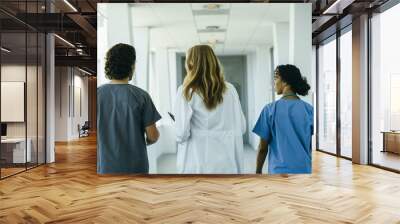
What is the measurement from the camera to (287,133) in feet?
15.1

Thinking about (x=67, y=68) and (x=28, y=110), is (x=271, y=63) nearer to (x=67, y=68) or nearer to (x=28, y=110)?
(x=28, y=110)

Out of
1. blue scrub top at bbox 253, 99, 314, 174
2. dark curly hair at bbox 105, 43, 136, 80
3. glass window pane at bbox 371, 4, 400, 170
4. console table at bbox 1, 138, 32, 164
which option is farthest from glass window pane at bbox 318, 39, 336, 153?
console table at bbox 1, 138, 32, 164

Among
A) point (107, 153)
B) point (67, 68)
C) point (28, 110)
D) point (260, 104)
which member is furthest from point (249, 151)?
point (67, 68)

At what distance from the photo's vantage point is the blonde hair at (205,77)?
4.42 metres

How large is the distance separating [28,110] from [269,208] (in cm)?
548

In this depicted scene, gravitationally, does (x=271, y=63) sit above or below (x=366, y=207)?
above

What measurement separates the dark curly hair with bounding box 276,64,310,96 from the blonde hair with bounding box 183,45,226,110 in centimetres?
68

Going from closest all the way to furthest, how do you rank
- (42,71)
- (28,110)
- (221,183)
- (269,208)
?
(269,208) < (221,183) < (28,110) < (42,71)

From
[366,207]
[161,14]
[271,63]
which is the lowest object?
[366,207]

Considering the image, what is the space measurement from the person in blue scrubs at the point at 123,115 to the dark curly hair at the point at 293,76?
4.77 ft

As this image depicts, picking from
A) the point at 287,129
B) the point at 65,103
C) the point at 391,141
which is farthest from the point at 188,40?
the point at 65,103

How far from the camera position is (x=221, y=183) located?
18.7 ft

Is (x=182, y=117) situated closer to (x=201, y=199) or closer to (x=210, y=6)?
(x=201, y=199)

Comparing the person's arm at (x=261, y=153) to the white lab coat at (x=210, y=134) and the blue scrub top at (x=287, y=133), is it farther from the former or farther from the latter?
the white lab coat at (x=210, y=134)
